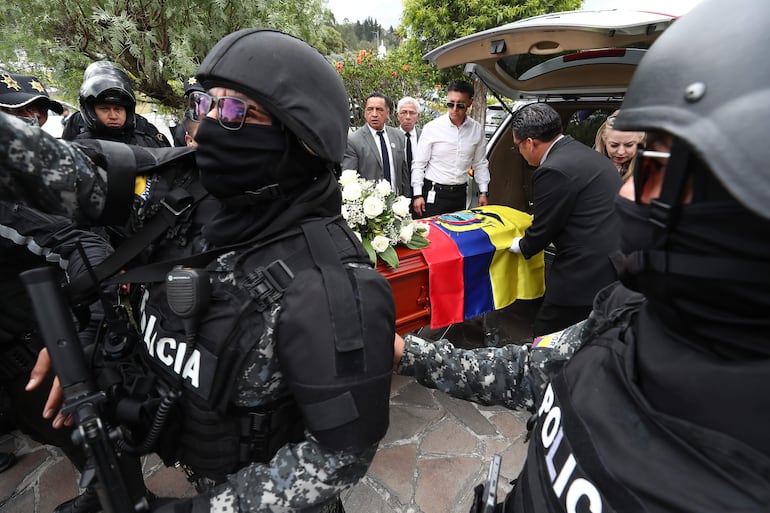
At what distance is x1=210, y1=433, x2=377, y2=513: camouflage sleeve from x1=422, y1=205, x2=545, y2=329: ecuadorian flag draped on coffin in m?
1.98

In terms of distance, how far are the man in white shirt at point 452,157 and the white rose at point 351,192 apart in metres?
2.17

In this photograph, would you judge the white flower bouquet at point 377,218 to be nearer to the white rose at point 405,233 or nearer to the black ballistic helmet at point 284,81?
the white rose at point 405,233

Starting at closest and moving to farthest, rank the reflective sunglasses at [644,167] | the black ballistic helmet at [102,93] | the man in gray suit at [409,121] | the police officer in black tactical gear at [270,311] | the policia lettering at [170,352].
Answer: the reflective sunglasses at [644,167] → the police officer in black tactical gear at [270,311] → the policia lettering at [170,352] → the black ballistic helmet at [102,93] → the man in gray suit at [409,121]

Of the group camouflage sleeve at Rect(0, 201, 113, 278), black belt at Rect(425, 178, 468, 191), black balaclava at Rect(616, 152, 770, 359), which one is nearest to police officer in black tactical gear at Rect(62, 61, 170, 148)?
camouflage sleeve at Rect(0, 201, 113, 278)

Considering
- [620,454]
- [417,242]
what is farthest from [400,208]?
[620,454]

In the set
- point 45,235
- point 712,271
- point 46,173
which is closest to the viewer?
point 712,271

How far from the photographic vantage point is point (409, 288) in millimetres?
2881

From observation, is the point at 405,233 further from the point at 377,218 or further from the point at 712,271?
the point at 712,271

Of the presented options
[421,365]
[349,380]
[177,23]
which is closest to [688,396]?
[349,380]

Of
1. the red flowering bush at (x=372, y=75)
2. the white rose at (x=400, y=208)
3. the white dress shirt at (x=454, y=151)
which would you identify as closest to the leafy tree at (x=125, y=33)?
the white dress shirt at (x=454, y=151)

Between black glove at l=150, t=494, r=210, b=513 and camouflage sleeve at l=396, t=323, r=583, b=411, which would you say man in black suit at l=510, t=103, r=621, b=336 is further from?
black glove at l=150, t=494, r=210, b=513

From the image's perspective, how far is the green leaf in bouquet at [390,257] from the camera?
2.64 meters

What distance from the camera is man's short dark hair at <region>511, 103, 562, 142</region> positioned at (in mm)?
2846

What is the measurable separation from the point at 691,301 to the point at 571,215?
2.25 metres
